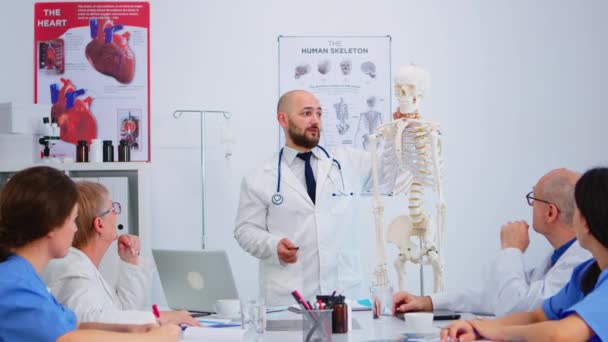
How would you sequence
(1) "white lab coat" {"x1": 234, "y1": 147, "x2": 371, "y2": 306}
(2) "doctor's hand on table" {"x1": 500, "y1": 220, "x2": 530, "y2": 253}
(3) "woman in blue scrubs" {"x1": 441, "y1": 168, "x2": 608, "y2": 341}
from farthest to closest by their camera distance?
(1) "white lab coat" {"x1": 234, "y1": 147, "x2": 371, "y2": 306} < (2) "doctor's hand on table" {"x1": 500, "y1": 220, "x2": 530, "y2": 253} < (3) "woman in blue scrubs" {"x1": 441, "y1": 168, "x2": 608, "y2": 341}

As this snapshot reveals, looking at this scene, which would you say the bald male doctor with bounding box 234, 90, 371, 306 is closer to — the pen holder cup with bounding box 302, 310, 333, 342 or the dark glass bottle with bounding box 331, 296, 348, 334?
the dark glass bottle with bounding box 331, 296, 348, 334

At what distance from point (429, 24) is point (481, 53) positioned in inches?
13.6

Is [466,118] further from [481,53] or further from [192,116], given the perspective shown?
[192,116]

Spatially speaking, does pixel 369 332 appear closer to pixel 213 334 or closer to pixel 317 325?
pixel 317 325

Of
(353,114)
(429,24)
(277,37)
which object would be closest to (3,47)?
(277,37)

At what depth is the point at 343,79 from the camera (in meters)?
4.71

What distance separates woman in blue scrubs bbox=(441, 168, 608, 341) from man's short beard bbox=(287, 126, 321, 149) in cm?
176

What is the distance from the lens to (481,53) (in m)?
4.72

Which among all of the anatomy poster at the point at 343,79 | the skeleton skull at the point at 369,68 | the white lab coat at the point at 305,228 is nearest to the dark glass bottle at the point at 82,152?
the white lab coat at the point at 305,228

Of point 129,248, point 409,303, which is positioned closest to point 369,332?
point 409,303

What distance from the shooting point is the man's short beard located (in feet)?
12.6

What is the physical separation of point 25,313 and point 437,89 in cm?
332

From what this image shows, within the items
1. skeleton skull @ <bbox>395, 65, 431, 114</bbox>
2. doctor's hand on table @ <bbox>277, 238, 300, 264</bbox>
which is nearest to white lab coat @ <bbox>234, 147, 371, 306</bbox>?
doctor's hand on table @ <bbox>277, 238, 300, 264</bbox>

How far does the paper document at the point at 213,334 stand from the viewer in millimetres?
2227
